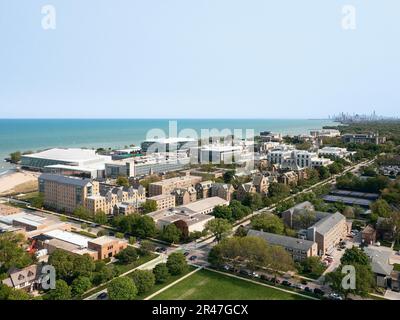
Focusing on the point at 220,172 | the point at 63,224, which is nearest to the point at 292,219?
the point at 63,224

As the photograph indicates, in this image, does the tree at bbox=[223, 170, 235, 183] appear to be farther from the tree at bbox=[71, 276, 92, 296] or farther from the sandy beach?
the tree at bbox=[71, 276, 92, 296]

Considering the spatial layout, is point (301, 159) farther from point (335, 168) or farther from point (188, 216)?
point (188, 216)

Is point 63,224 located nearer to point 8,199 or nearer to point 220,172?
point 8,199

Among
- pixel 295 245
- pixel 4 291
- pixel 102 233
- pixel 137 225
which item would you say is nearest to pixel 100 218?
pixel 102 233

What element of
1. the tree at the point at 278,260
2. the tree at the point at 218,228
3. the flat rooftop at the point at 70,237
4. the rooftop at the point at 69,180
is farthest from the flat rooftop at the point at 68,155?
the tree at the point at 278,260

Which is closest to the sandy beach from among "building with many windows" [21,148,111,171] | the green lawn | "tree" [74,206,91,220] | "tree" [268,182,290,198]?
"building with many windows" [21,148,111,171]

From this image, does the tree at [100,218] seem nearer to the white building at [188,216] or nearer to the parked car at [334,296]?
the white building at [188,216]
